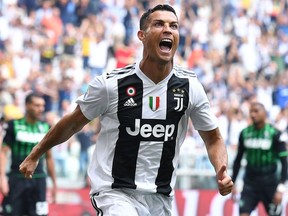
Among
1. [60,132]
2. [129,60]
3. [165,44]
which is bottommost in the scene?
[60,132]

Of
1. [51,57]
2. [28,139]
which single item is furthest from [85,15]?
[28,139]

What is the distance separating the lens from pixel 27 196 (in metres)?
12.0

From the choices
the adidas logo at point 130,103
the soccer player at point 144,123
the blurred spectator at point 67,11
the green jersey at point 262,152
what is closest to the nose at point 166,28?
the soccer player at point 144,123

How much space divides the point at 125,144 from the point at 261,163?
20.4ft

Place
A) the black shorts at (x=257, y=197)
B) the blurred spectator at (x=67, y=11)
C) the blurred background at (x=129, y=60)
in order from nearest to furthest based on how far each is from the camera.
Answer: the black shorts at (x=257, y=197)
the blurred background at (x=129, y=60)
the blurred spectator at (x=67, y=11)

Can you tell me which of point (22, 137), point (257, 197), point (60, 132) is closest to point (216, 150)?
point (60, 132)

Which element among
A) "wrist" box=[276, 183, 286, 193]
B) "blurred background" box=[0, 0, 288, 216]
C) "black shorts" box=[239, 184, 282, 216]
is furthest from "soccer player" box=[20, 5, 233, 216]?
"blurred background" box=[0, 0, 288, 216]

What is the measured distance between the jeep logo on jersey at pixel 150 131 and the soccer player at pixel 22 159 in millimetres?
5038

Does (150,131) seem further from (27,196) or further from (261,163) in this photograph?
(261,163)

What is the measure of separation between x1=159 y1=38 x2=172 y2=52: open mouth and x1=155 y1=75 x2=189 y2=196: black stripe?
31 cm

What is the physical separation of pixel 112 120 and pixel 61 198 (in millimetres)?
8168

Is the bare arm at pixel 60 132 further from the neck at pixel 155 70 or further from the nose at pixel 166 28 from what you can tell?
the nose at pixel 166 28

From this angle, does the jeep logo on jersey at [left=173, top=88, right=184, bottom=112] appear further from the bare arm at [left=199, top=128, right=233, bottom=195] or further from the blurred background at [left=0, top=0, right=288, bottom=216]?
the blurred background at [left=0, top=0, right=288, bottom=216]

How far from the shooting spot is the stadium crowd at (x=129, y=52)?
18391 mm
